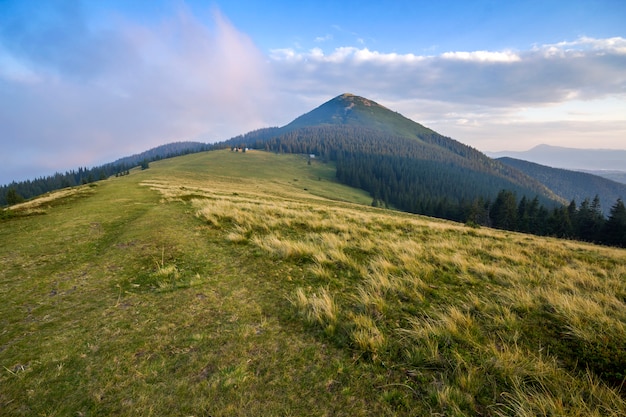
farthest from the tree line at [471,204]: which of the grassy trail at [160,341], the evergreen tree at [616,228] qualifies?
the grassy trail at [160,341]

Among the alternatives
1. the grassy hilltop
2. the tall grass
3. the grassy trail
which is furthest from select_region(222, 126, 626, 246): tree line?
the grassy trail

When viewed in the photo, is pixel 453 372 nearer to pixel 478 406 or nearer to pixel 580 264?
pixel 478 406

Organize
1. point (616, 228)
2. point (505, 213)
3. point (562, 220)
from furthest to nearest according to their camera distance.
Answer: point (505, 213) → point (562, 220) → point (616, 228)

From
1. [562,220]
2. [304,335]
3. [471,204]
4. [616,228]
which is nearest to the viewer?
[304,335]

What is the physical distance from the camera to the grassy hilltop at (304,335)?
3387 mm

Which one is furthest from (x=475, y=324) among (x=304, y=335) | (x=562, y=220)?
(x=562, y=220)

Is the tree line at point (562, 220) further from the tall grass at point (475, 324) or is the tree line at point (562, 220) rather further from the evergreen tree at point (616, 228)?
the tall grass at point (475, 324)

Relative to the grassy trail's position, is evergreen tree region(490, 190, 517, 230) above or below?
below

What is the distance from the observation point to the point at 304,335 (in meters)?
4.79

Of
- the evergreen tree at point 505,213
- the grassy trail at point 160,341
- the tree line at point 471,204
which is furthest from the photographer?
the evergreen tree at point 505,213

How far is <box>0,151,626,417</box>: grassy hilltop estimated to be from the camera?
133 inches

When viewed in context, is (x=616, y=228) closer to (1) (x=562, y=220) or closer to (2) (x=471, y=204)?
(1) (x=562, y=220)

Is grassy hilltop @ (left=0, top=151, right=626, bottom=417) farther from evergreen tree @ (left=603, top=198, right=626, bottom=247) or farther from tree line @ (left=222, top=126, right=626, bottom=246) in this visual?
evergreen tree @ (left=603, top=198, right=626, bottom=247)

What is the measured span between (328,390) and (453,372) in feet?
5.86
